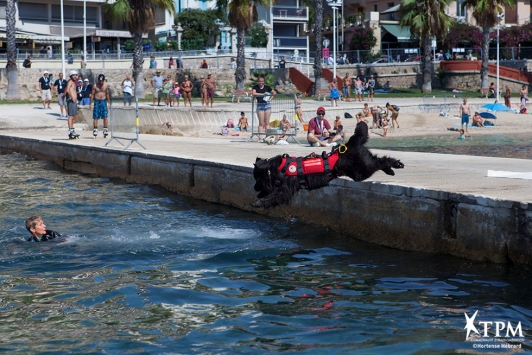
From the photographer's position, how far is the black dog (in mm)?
9438

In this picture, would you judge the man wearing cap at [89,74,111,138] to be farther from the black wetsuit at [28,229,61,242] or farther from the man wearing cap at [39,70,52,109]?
the man wearing cap at [39,70,52,109]

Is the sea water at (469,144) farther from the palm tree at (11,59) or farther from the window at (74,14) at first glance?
the window at (74,14)

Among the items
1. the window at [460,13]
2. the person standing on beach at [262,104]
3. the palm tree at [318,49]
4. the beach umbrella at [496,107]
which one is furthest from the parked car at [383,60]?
the person standing on beach at [262,104]

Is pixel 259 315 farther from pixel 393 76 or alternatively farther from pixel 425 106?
pixel 393 76

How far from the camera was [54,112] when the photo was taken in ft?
103

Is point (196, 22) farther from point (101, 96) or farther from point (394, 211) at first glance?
point (394, 211)

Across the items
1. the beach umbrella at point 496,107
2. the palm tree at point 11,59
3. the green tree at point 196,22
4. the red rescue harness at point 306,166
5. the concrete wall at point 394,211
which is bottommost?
the concrete wall at point 394,211

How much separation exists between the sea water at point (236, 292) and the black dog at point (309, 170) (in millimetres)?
964

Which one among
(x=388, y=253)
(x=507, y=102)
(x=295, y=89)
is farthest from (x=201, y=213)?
(x=295, y=89)

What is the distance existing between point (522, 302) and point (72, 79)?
50.9 feet

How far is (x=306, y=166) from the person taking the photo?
31.2ft

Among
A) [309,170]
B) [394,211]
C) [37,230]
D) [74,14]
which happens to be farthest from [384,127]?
[74,14]

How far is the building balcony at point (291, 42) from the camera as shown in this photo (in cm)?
6044

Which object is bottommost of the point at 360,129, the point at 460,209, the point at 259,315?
the point at 259,315
